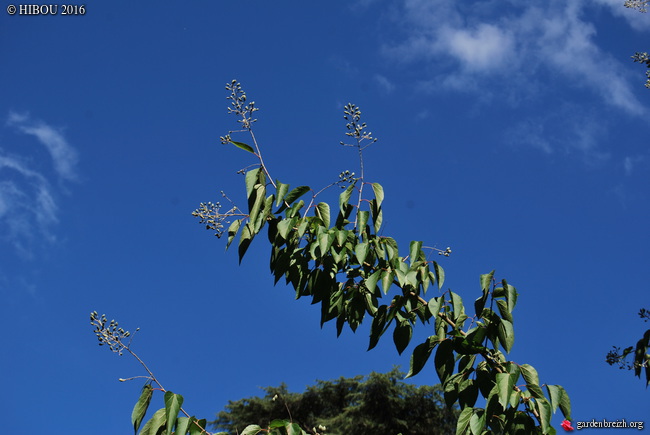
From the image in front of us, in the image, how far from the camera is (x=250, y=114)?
2.83 metres

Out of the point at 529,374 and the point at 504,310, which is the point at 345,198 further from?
the point at 529,374

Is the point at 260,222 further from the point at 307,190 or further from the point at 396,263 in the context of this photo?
the point at 396,263

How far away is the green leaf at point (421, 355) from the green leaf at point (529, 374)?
0.34m

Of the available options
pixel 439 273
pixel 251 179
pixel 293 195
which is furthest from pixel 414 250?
pixel 251 179

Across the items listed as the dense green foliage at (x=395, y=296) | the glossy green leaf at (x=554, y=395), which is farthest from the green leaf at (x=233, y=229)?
the glossy green leaf at (x=554, y=395)

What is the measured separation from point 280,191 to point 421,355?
88cm

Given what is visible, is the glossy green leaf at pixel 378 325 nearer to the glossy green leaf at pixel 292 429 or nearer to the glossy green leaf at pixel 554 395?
the glossy green leaf at pixel 292 429

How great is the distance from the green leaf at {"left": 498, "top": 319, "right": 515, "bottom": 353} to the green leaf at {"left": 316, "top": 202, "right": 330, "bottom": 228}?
0.81 metres

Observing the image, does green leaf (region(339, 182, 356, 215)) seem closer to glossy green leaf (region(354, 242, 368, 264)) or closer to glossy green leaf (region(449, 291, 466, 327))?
glossy green leaf (region(354, 242, 368, 264))

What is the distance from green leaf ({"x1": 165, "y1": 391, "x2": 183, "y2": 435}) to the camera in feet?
6.55

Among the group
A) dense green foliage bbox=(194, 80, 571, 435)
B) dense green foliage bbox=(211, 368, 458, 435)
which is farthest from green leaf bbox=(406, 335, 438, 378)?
dense green foliage bbox=(211, 368, 458, 435)

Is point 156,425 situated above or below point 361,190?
below

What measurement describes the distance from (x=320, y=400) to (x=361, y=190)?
24694 mm

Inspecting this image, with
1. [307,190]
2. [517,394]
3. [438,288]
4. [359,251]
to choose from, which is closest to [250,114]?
[307,190]
